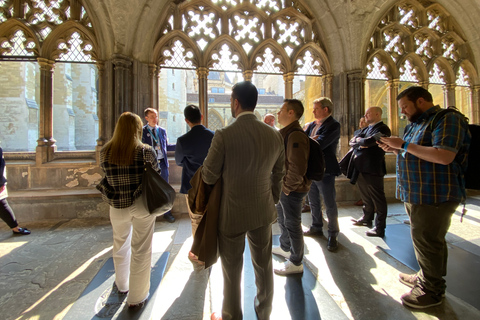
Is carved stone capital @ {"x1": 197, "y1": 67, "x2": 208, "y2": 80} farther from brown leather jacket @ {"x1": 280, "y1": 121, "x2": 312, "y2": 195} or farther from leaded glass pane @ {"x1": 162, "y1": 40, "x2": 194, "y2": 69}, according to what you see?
brown leather jacket @ {"x1": 280, "y1": 121, "x2": 312, "y2": 195}

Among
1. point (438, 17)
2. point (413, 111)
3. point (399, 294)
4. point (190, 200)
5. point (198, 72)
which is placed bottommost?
point (399, 294)

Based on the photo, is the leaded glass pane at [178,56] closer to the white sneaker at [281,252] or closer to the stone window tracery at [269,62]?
the stone window tracery at [269,62]

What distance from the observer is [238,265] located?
129 centimetres

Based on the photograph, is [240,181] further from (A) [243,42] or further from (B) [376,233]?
(A) [243,42]

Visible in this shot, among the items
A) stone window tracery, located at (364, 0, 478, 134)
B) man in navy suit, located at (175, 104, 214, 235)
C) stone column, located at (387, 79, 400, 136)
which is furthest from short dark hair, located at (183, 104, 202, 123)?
stone column, located at (387, 79, 400, 136)

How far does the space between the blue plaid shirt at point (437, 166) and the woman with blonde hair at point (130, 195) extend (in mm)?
1822

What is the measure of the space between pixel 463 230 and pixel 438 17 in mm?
5024

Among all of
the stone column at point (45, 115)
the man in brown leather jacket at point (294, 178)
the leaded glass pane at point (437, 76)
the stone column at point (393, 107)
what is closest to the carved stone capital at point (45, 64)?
the stone column at point (45, 115)

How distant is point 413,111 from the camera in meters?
1.77

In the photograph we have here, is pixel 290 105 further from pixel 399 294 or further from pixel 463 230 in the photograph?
pixel 463 230

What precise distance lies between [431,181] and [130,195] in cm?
202

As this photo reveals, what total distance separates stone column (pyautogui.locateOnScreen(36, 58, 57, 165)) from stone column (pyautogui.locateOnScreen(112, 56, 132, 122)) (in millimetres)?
1257

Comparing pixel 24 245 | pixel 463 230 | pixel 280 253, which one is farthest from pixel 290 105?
pixel 24 245

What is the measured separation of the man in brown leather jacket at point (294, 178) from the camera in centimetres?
185
